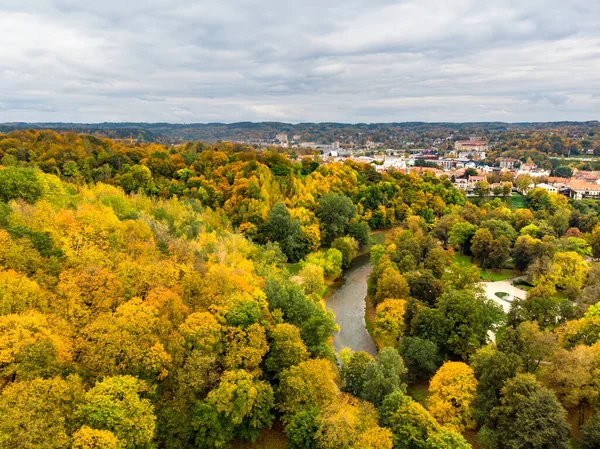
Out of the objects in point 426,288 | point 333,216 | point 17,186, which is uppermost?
point 17,186

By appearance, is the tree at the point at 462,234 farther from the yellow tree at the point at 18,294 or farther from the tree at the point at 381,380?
the yellow tree at the point at 18,294

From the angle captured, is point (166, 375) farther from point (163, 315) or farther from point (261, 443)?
point (261, 443)

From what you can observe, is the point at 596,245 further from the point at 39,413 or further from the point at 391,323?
the point at 39,413

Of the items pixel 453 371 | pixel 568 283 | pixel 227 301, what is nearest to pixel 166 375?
pixel 227 301

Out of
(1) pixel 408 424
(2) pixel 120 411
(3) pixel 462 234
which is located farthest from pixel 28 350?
(3) pixel 462 234

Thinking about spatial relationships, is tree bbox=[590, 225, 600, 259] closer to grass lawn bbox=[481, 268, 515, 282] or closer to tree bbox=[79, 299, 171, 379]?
grass lawn bbox=[481, 268, 515, 282]

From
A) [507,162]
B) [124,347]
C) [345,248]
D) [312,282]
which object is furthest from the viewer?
[507,162]

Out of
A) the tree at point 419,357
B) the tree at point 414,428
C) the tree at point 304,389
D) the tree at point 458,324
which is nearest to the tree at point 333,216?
the tree at point 458,324
